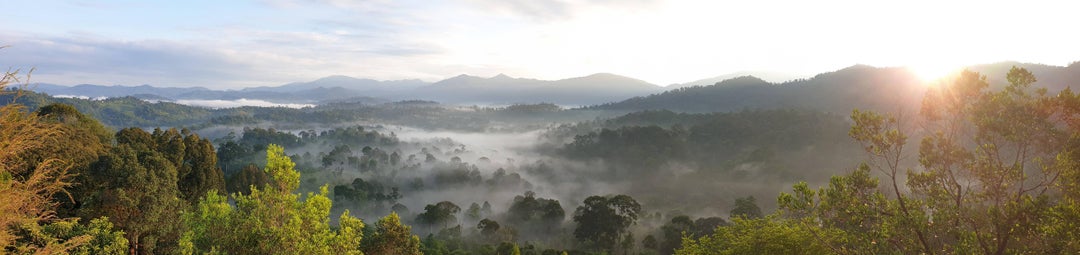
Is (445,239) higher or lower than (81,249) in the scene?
lower

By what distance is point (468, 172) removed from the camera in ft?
395

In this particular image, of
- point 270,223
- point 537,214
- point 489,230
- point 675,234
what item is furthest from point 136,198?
point 537,214

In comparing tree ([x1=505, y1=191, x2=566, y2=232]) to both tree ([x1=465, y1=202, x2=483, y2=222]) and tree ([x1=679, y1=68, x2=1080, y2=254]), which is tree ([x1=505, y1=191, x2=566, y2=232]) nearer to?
tree ([x1=465, y1=202, x2=483, y2=222])

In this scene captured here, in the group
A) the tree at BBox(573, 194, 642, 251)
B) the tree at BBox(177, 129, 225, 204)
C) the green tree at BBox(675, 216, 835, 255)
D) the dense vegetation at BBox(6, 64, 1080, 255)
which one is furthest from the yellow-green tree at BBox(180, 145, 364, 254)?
the tree at BBox(573, 194, 642, 251)

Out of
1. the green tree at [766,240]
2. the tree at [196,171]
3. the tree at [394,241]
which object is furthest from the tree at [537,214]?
the green tree at [766,240]

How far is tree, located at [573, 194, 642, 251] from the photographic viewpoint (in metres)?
62.8

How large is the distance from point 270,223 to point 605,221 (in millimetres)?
52969

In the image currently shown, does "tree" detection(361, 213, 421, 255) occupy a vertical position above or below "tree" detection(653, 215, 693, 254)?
above

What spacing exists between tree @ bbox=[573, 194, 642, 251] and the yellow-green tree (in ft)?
169

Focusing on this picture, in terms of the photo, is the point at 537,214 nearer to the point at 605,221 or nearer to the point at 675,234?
the point at 605,221

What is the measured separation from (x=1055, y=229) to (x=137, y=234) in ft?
126

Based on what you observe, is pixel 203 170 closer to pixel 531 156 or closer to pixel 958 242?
pixel 958 242

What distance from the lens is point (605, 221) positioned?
62844 millimetres

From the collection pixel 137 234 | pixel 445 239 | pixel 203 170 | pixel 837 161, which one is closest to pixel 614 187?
pixel 837 161
